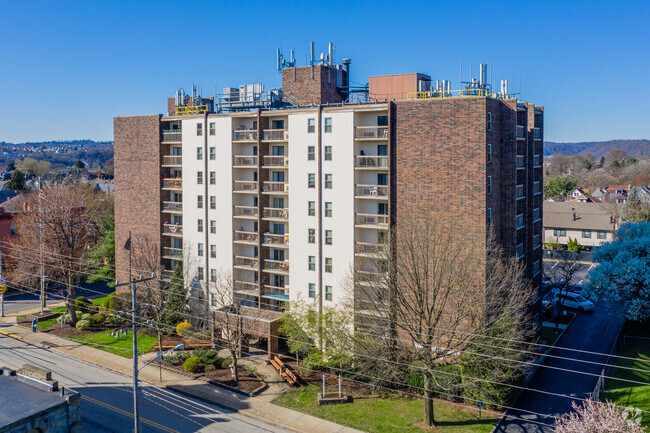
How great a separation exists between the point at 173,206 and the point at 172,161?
411 centimetres

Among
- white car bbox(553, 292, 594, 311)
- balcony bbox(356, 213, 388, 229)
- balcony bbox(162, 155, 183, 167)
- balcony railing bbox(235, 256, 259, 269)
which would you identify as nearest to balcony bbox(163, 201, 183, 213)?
balcony bbox(162, 155, 183, 167)

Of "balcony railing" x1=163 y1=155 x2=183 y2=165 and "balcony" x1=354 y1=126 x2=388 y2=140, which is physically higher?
"balcony" x1=354 y1=126 x2=388 y2=140

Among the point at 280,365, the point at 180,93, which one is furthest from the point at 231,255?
the point at 180,93

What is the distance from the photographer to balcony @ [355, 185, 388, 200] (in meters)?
38.8

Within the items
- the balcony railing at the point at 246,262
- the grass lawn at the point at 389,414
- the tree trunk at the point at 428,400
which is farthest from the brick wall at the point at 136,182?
the tree trunk at the point at 428,400

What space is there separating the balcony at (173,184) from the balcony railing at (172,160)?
1.47m

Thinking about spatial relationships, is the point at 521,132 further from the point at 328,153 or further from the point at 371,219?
the point at 328,153

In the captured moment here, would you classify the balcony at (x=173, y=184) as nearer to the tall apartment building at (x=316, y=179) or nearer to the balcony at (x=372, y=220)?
the tall apartment building at (x=316, y=179)

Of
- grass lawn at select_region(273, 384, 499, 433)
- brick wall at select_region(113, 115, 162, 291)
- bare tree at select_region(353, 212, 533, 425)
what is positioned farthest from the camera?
brick wall at select_region(113, 115, 162, 291)

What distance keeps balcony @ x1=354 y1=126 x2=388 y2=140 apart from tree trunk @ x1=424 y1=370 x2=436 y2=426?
1644 cm

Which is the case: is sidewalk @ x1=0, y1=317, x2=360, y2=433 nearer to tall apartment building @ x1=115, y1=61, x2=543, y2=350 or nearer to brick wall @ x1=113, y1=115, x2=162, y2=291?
tall apartment building @ x1=115, y1=61, x2=543, y2=350

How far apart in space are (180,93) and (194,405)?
1200 inches

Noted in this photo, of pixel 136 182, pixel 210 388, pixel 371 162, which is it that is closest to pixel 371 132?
pixel 371 162

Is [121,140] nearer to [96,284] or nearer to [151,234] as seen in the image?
[151,234]
